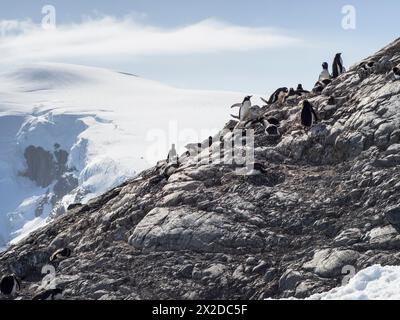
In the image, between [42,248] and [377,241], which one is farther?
[42,248]

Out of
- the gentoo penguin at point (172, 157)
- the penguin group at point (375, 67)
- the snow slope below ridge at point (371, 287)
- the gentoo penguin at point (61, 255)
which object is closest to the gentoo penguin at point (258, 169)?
the gentoo penguin at point (172, 157)

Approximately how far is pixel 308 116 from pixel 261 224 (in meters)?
6.02

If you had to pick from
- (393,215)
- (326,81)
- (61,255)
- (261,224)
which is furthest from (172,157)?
(393,215)

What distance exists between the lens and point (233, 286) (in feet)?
77.5

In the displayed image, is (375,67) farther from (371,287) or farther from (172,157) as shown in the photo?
(371,287)

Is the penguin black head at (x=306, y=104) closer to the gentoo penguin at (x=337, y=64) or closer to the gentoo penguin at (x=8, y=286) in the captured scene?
the gentoo penguin at (x=337, y=64)

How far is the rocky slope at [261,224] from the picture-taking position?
23.5 meters

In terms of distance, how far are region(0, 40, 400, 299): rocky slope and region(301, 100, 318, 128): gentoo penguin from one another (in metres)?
0.35

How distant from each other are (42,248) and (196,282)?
8.31 meters

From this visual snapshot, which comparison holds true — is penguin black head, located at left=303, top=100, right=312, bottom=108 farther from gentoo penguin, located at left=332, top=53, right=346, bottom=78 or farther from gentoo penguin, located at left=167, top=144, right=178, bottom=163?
gentoo penguin, located at left=332, top=53, right=346, bottom=78

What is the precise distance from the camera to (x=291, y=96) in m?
34.0
